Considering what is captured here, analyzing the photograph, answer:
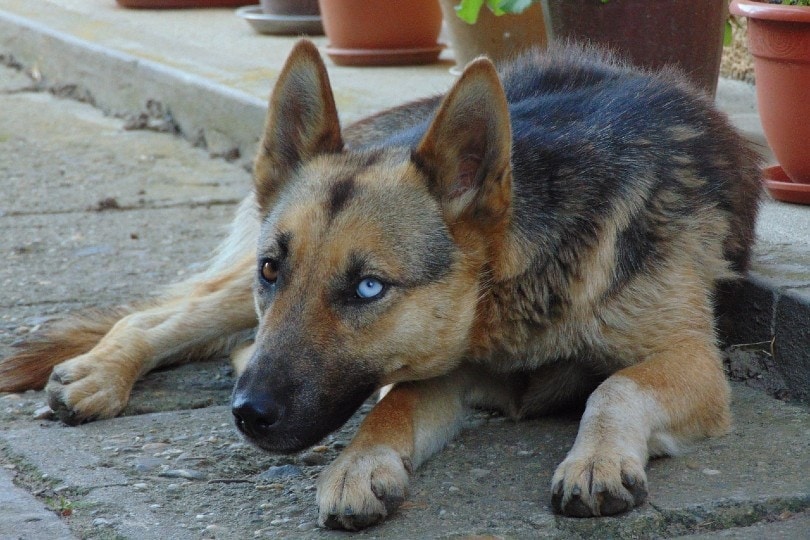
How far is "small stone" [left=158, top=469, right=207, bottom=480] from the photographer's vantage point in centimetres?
341

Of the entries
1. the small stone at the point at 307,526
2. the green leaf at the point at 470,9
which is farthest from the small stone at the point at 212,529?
the green leaf at the point at 470,9

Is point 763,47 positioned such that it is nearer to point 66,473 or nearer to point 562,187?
point 562,187

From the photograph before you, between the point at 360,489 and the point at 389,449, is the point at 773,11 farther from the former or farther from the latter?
the point at 360,489

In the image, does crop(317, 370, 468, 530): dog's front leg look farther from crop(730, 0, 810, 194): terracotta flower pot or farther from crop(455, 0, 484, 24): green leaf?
Answer: crop(455, 0, 484, 24): green leaf

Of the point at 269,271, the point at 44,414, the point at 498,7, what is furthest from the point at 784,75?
the point at 44,414

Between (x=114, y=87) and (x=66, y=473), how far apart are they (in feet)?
21.2

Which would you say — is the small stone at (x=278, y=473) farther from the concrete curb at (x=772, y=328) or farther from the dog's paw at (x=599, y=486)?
the concrete curb at (x=772, y=328)

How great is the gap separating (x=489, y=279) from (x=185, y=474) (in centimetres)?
106

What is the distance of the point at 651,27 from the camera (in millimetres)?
5414

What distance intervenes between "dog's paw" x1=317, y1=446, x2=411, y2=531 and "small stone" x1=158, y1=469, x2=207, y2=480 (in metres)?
0.46

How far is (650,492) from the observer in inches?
123

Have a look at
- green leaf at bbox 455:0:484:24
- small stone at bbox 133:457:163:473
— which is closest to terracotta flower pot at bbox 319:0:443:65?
green leaf at bbox 455:0:484:24

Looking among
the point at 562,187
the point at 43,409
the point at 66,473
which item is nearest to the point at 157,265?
the point at 43,409

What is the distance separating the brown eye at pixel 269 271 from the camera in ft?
10.8
